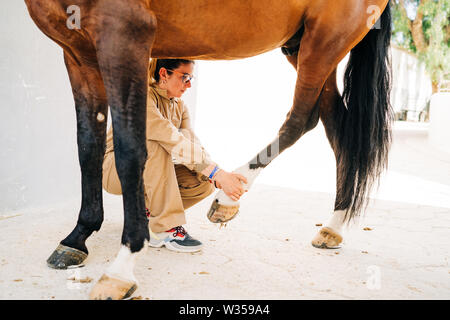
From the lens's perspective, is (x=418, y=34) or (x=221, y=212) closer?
(x=221, y=212)

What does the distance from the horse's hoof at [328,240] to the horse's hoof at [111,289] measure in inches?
39.4

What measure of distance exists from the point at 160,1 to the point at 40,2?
1.28 ft

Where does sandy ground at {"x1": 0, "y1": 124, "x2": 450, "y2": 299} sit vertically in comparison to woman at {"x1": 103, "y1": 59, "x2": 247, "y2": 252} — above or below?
below

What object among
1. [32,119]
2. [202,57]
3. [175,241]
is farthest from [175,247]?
[32,119]

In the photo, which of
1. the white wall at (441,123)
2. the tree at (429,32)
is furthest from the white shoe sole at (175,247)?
the tree at (429,32)

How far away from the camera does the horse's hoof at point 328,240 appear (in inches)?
75.1

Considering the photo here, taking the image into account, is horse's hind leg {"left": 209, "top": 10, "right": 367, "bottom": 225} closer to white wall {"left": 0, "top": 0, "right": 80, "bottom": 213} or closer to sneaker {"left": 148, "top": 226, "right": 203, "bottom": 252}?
sneaker {"left": 148, "top": 226, "right": 203, "bottom": 252}

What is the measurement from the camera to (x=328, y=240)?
1910mm

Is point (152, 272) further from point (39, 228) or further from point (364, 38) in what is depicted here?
point (364, 38)

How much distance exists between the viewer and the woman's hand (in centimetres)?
159

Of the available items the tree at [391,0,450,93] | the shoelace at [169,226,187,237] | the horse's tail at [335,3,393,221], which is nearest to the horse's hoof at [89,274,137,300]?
the shoelace at [169,226,187,237]

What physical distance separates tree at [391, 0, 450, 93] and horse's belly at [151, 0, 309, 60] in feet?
36.7

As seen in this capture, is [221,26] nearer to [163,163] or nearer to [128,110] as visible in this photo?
[128,110]

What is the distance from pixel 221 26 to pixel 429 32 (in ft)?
44.7
